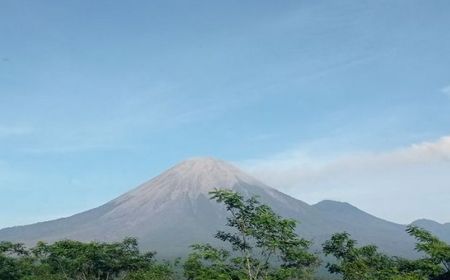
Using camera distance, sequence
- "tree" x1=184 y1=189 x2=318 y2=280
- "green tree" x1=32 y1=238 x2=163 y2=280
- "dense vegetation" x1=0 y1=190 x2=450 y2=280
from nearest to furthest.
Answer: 1. "tree" x1=184 y1=189 x2=318 y2=280
2. "dense vegetation" x1=0 y1=190 x2=450 y2=280
3. "green tree" x1=32 y1=238 x2=163 y2=280

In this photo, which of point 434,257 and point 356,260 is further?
point 356,260

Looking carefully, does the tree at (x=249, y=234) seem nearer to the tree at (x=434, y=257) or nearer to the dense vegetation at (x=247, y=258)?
the dense vegetation at (x=247, y=258)

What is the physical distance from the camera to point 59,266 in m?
53.8

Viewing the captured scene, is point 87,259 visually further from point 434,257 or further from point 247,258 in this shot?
point 434,257

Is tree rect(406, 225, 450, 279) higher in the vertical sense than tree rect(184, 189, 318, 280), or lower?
lower

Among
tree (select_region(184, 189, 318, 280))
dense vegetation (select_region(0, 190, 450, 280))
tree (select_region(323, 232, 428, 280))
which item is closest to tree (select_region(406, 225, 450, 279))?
dense vegetation (select_region(0, 190, 450, 280))

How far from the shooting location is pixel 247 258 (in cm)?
2631

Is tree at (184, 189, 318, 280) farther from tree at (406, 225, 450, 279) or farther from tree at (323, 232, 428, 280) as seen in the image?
tree at (406, 225, 450, 279)

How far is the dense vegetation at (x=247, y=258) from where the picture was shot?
26.6m

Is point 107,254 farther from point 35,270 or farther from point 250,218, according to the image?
point 250,218

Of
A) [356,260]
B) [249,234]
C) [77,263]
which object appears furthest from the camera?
[77,263]

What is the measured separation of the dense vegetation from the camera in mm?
26641

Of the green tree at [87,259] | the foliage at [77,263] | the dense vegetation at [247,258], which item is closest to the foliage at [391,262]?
the dense vegetation at [247,258]

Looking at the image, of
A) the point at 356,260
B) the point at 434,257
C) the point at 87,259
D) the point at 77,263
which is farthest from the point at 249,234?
the point at 87,259
